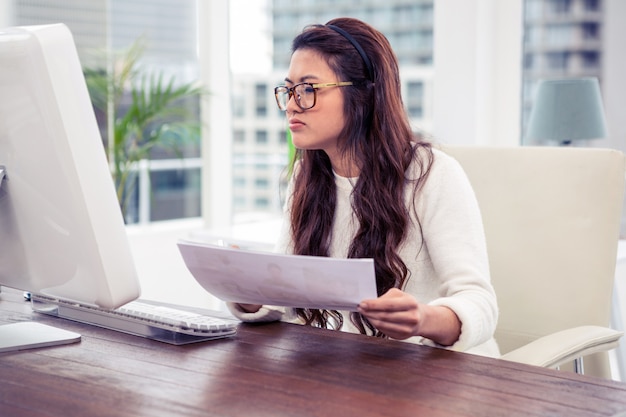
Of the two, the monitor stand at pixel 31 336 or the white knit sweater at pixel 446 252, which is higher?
the white knit sweater at pixel 446 252

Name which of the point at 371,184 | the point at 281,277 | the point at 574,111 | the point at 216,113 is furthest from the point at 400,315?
the point at 216,113

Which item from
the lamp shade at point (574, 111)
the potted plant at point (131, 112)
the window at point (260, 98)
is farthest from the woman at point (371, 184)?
the window at point (260, 98)

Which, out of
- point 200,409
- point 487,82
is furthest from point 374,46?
point 487,82

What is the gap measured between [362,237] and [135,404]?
0.73 meters

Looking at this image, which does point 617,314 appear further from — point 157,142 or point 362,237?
point 157,142

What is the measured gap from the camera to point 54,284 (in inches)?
46.3

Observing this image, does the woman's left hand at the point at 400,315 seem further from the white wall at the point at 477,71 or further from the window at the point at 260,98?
the window at the point at 260,98

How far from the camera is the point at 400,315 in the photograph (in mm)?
1195

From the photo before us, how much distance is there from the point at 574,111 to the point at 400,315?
76.2 inches

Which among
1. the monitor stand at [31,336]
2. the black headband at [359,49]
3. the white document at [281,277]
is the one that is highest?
the black headband at [359,49]

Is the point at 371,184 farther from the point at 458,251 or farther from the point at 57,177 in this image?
the point at 57,177

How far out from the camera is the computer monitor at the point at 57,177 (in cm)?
107

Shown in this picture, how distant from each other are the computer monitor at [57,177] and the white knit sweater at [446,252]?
36cm

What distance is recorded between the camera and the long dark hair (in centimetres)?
161
